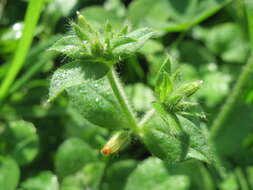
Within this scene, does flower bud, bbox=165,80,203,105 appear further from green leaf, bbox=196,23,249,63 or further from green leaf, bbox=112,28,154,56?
green leaf, bbox=196,23,249,63

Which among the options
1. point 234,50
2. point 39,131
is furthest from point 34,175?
point 234,50

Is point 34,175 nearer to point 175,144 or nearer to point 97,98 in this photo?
point 97,98

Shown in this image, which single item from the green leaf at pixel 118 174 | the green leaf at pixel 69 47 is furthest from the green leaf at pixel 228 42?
the green leaf at pixel 69 47

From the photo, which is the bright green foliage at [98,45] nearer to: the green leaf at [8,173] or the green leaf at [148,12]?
the green leaf at [8,173]

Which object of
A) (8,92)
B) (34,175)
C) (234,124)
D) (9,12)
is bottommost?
(234,124)

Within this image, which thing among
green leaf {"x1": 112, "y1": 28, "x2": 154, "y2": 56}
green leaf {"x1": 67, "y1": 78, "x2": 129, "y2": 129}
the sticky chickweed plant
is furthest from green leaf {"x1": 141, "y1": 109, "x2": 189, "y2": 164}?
green leaf {"x1": 112, "y1": 28, "x2": 154, "y2": 56}

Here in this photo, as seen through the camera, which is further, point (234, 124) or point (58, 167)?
point (234, 124)

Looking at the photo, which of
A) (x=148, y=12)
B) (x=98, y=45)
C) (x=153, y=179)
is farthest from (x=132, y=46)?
(x=148, y=12)

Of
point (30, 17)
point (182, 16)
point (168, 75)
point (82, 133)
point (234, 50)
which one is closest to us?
point (168, 75)
